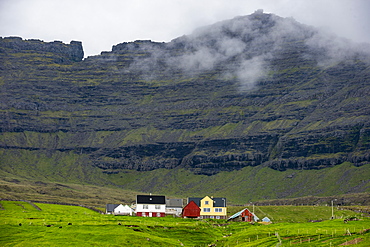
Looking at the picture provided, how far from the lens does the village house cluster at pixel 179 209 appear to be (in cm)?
16301

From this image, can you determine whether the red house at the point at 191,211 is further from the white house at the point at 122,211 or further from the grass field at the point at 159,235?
the grass field at the point at 159,235

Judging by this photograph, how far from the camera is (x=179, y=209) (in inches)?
7047

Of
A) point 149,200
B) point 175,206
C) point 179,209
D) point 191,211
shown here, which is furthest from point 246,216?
point 175,206

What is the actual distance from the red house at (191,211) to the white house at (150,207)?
6.23 meters

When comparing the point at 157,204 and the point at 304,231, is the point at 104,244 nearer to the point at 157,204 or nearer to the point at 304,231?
the point at 304,231

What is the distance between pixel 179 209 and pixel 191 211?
15.6 meters

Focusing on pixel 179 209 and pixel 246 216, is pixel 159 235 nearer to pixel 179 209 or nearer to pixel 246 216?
pixel 246 216

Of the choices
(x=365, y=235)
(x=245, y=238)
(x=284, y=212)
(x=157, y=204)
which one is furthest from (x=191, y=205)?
(x=365, y=235)

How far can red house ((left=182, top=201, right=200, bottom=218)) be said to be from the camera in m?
→ 164

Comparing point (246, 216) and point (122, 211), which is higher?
point (122, 211)

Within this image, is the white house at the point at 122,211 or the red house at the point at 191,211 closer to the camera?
the red house at the point at 191,211

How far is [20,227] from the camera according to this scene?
95.7m

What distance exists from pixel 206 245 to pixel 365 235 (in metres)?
29.0

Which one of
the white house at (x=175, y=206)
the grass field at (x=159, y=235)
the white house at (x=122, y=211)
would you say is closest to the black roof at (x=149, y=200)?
the white house at (x=122, y=211)
